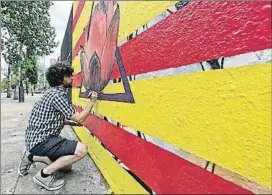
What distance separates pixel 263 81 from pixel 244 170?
349 mm

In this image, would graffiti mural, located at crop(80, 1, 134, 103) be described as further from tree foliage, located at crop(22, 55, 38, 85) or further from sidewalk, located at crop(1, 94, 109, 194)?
tree foliage, located at crop(22, 55, 38, 85)

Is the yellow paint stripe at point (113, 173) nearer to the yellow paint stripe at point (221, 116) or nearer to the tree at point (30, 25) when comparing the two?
the yellow paint stripe at point (221, 116)

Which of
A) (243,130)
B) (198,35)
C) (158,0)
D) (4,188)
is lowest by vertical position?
(4,188)

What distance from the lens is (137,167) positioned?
2.29 m

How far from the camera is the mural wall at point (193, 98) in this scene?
3.86 ft

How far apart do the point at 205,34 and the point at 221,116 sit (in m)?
0.40

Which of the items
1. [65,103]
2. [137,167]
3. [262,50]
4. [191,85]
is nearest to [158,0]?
[191,85]

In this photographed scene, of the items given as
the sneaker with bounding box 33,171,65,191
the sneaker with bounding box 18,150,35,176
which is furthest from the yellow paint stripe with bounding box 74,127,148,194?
the sneaker with bounding box 18,150,35,176

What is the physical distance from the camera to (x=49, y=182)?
3.07 meters

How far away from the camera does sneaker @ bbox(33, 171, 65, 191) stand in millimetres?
3023

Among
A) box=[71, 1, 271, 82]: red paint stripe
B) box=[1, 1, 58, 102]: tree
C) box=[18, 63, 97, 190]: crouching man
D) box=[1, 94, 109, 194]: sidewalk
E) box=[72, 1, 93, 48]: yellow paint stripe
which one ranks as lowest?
box=[1, 94, 109, 194]: sidewalk

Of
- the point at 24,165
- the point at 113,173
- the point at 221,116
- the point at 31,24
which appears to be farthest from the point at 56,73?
the point at 31,24

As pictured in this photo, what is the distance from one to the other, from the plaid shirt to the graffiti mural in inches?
17.8

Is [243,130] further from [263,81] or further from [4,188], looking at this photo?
[4,188]
